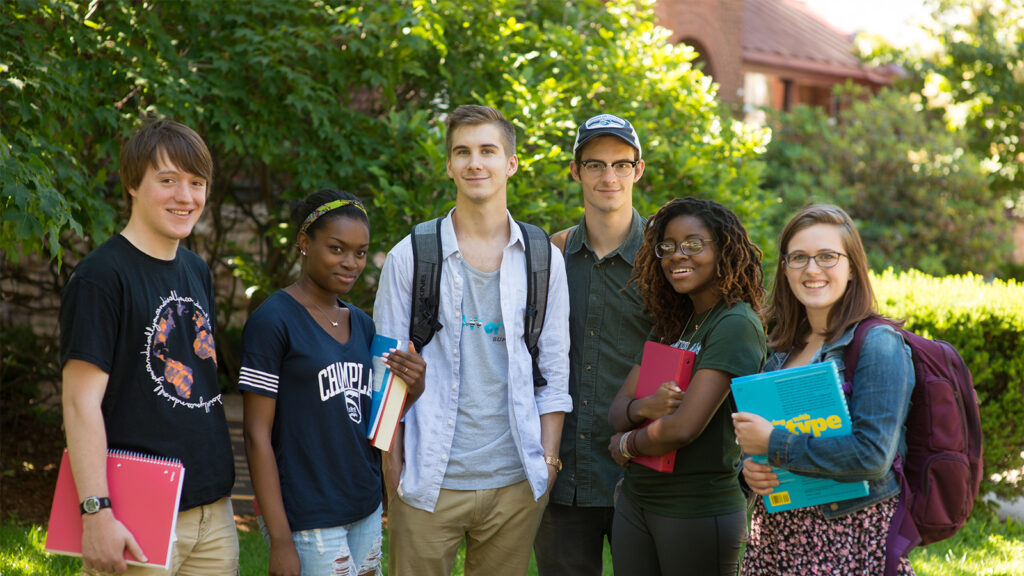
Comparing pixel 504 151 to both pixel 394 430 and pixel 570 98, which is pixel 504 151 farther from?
pixel 570 98

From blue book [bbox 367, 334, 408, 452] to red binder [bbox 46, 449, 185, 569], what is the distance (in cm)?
75

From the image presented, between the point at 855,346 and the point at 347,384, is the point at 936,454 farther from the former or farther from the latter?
the point at 347,384

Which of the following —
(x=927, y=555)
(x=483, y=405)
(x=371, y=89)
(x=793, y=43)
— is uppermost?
(x=793, y=43)

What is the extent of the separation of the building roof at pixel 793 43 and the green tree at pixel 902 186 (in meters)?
6.05

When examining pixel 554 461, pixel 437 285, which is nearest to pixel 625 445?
pixel 554 461

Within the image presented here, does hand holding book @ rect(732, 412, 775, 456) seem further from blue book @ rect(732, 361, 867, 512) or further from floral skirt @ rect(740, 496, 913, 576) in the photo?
floral skirt @ rect(740, 496, 913, 576)

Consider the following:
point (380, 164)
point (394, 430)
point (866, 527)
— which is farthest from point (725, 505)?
point (380, 164)

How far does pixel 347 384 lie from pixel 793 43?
65.3ft

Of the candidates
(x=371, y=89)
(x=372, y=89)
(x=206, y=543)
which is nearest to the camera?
(x=206, y=543)

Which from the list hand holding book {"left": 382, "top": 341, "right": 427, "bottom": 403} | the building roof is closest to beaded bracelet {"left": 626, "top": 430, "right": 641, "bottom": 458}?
hand holding book {"left": 382, "top": 341, "right": 427, "bottom": 403}

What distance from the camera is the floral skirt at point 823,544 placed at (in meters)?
2.67

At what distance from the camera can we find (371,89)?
6508 millimetres

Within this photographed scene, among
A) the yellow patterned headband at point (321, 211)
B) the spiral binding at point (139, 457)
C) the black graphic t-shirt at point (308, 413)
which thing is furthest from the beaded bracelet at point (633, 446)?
the spiral binding at point (139, 457)

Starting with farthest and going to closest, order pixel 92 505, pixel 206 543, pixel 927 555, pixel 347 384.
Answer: pixel 927 555 → pixel 347 384 → pixel 206 543 → pixel 92 505
